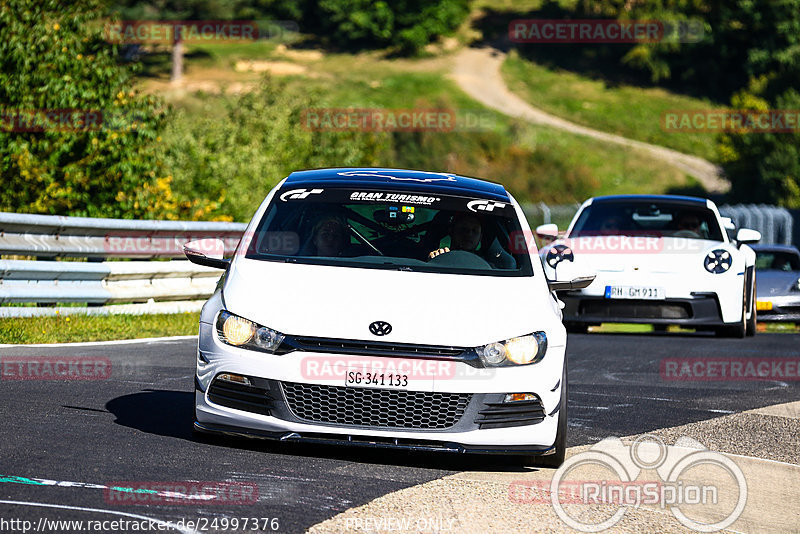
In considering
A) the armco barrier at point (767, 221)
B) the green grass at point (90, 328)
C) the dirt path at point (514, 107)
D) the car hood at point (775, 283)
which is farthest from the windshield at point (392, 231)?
the dirt path at point (514, 107)

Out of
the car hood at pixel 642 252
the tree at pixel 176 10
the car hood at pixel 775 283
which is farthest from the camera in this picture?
the tree at pixel 176 10

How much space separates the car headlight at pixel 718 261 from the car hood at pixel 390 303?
732 cm

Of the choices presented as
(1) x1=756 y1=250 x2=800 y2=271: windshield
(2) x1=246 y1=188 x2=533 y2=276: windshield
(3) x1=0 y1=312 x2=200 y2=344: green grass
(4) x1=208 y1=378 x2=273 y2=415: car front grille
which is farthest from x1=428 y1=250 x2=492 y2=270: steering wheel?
(1) x1=756 y1=250 x2=800 y2=271: windshield

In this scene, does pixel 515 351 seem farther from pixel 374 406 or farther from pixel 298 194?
pixel 298 194

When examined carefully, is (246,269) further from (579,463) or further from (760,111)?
(760,111)

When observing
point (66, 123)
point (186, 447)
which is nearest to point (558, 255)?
point (186, 447)

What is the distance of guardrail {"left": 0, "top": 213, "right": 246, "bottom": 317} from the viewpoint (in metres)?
11.8

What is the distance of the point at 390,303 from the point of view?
6.11 meters

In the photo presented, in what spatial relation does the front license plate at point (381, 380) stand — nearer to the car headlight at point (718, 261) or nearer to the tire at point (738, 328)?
the car headlight at point (718, 261)

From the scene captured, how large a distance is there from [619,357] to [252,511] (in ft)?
25.5

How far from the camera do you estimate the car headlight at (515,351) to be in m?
6.01

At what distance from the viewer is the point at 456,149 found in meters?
66.5

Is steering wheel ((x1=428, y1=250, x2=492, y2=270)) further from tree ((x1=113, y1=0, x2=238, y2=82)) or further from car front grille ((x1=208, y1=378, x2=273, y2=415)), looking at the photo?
tree ((x1=113, y1=0, x2=238, y2=82))

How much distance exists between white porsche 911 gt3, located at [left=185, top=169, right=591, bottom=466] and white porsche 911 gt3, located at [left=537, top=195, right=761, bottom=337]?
272 inches
